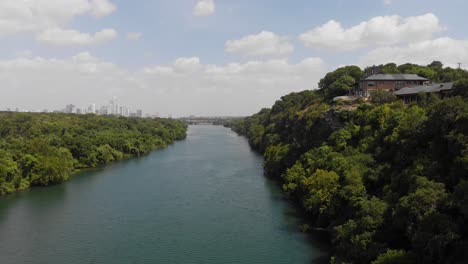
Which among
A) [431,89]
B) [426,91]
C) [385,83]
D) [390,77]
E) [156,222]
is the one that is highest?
[390,77]

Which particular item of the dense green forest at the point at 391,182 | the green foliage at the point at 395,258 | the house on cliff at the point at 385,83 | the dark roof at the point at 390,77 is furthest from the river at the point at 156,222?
the dark roof at the point at 390,77

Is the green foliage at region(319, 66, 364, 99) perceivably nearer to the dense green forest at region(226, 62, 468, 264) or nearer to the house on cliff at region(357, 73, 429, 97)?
the house on cliff at region(357, 73, 429, 97)

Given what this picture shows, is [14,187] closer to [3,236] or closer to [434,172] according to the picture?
[3,236]

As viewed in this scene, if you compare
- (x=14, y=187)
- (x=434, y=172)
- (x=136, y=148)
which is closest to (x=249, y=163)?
(x=136, y=148)

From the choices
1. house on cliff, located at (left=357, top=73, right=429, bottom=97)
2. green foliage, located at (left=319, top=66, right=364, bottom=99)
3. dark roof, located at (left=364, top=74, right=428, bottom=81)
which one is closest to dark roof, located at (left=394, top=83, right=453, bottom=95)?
house on cliff, located at (left=357, top=73, right=429, bottom=97)

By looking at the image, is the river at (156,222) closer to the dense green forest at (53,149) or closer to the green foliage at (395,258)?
the dense green forest at (53,149)

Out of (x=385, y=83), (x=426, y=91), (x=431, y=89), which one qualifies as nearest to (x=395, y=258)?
(x=426, y=91)

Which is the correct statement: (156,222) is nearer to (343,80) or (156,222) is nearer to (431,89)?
(431,89)
